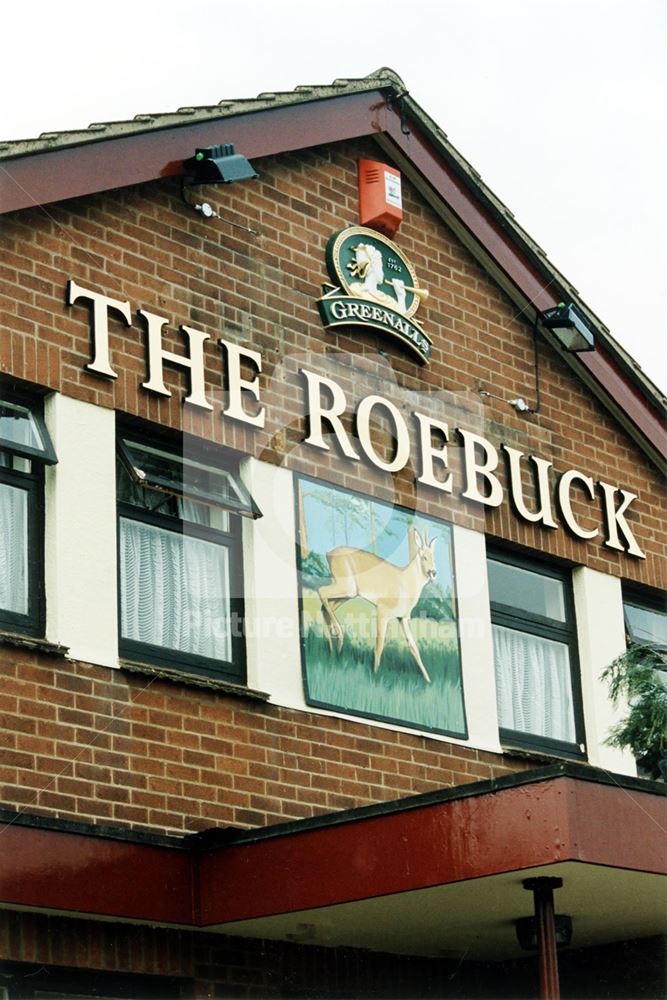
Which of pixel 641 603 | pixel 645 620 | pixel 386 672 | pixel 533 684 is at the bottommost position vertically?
pixel 386 672

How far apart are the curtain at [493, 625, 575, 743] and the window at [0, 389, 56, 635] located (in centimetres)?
429

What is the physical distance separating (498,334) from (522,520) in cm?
174

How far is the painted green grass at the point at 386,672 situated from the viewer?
499 inches

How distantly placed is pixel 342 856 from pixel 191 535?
2.91 m

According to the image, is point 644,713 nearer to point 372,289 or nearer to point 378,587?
point 378,587

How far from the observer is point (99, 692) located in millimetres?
11219

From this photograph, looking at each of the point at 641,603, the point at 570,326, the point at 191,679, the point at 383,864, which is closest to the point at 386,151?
the point at 570,326

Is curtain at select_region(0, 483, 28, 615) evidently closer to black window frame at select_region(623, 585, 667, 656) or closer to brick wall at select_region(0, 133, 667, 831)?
brick wall at select_region(0, 133, 667, 831)

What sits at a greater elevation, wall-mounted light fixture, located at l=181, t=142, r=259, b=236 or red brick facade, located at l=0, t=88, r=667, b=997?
wall-mounted light fixture, located at l=181, t=142, r=259, b=236

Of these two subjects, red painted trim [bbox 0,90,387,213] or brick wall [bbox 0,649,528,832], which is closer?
brick wall [bbox 0,649,528,832]

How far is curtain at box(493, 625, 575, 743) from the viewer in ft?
46.6

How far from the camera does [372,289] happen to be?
14328 millimetres

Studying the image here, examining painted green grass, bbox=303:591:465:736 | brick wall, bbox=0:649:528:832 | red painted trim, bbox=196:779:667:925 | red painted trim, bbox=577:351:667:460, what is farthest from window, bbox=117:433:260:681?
red painted trim, bbox=577:351:667:460

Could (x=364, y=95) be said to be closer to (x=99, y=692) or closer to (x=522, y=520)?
(x=522, y=520)
